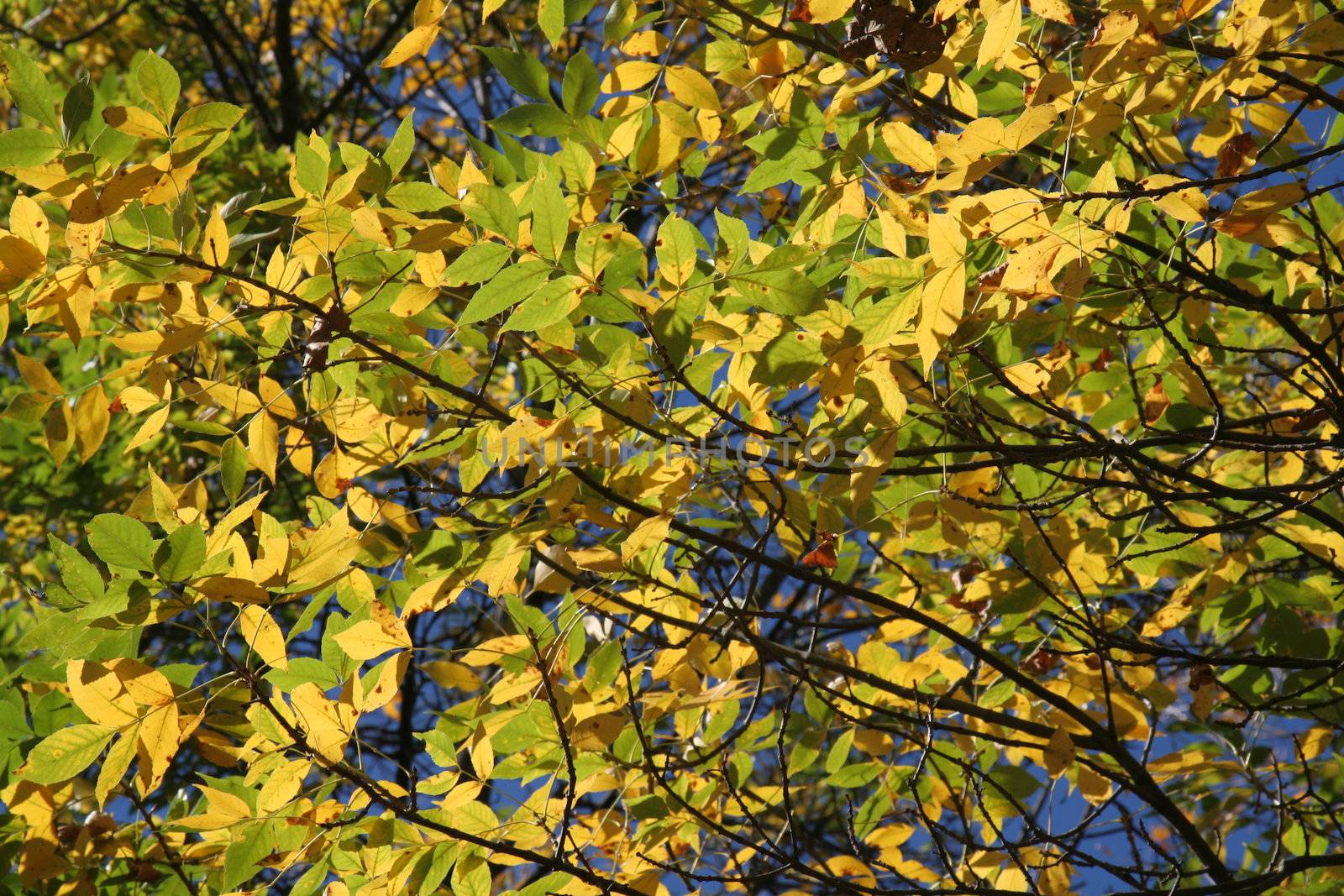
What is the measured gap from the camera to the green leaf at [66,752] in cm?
159

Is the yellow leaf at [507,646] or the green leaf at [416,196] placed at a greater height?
the green leaf at [416,196]

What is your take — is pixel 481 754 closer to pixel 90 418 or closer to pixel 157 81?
pixel 90 418

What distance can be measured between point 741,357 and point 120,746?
1.07 m

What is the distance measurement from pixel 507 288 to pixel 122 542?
1.98 feet

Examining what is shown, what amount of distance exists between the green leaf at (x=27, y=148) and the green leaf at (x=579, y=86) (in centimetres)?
72

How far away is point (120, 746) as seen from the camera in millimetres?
1561

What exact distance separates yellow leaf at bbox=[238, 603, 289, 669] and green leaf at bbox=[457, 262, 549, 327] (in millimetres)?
545

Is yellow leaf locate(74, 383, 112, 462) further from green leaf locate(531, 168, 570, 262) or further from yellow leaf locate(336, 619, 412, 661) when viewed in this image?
green leaf locate(531, 168, 570, 262)

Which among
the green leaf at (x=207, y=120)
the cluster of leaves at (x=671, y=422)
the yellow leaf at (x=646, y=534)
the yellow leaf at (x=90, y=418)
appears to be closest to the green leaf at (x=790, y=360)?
the cluster of leaves at (x=671, y=422)

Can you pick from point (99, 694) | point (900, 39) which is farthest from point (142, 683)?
point (900, 39)

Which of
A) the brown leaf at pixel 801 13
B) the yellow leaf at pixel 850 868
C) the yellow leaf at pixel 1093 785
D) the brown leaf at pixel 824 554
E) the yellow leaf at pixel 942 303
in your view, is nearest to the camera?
the yellow leaf at pixel 942 303

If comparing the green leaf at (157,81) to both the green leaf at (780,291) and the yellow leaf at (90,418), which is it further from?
the green leaf at (780,291)

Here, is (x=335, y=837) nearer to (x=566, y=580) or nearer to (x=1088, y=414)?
(x=566, y=580)

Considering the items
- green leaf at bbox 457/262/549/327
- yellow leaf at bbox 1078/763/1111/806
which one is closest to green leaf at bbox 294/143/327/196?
green leaf at bbox 457/262/549/327
